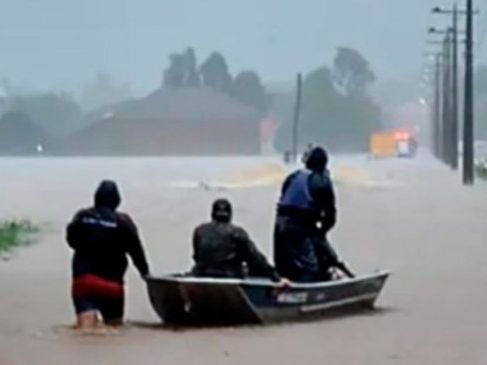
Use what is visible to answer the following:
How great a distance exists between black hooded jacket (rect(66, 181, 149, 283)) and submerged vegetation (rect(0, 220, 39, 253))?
12.4 m

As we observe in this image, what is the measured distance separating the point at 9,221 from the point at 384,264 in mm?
14182

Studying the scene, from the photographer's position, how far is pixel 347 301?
17.9m

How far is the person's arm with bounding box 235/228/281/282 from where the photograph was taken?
54.7 feet

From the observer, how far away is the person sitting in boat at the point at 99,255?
1655cm

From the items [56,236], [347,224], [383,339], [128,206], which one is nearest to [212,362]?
[383,339]

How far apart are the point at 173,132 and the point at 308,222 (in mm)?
171003

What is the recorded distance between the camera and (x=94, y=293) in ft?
54.4

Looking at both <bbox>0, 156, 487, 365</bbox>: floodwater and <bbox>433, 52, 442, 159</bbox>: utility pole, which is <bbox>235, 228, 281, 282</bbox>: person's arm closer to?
<bbox>0, 156, 487, 365</bbox>: floodwater

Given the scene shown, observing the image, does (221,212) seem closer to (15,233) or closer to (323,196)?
(323,196)

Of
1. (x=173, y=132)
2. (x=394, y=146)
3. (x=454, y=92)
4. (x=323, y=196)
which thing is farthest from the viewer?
(x=173, y=132)

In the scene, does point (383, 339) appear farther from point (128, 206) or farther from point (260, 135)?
point (260, 135)

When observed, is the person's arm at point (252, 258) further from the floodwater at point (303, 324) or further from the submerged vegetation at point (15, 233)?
the submerged vegetation at point (15, 233)

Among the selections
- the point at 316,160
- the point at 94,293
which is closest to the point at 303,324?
the point at 316,160

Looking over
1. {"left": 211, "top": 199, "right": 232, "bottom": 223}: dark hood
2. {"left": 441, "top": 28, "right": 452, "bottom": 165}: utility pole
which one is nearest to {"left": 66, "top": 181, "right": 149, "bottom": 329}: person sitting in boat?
{"left": 211, "top": 199, "right": 232, "bottom": 223}: dark hood
